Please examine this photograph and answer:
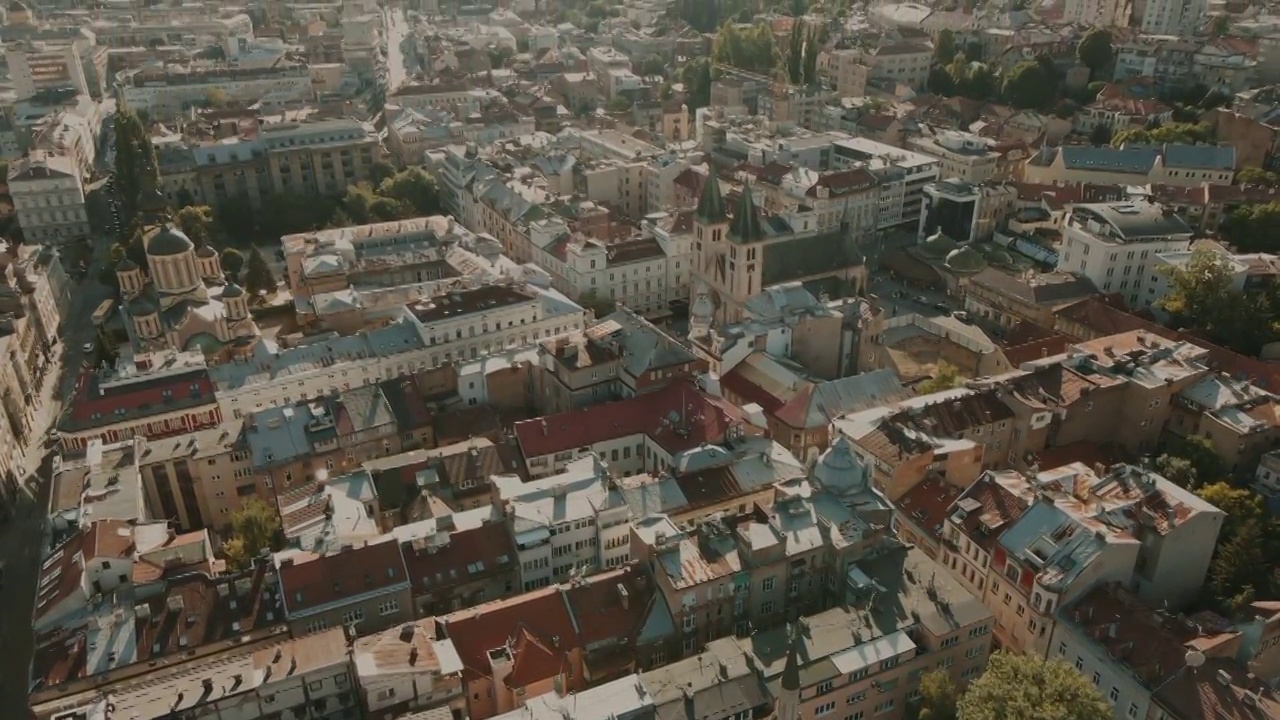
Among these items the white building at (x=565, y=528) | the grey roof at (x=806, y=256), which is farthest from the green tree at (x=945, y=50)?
the white building at (x=565, y=528)

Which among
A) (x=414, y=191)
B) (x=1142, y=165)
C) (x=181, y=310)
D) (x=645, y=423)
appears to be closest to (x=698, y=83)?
(x=414, y=191)

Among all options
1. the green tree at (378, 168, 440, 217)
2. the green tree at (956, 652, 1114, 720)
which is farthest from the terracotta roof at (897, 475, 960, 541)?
the green tree at (378, 168, 440, 217)

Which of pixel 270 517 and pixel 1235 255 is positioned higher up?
pixel 1235 255

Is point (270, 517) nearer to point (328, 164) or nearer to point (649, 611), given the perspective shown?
point (649, 611)

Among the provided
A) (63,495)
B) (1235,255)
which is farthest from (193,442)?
(1235,255)

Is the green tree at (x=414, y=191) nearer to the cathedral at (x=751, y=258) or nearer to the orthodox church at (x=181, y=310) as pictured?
the orthodox church at (x=181, y=310)

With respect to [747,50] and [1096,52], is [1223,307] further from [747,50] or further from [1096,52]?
[747,50]

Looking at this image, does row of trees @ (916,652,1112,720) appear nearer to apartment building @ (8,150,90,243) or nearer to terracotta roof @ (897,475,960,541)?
terracotta roof @ (897,475,960,541)
